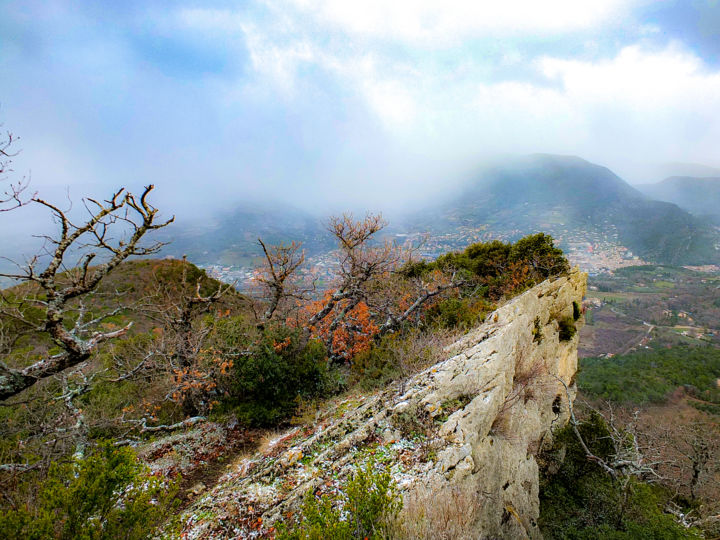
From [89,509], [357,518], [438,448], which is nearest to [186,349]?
[89,509]

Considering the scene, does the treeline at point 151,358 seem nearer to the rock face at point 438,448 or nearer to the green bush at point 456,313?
the green bush at point 456,313

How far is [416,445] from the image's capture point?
539 centimetres

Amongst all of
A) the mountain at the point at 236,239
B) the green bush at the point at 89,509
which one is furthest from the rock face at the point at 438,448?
the mountain at the point at 236,239

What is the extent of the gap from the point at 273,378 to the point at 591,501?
14.1 m

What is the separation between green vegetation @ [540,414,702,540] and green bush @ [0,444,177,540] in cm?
1260

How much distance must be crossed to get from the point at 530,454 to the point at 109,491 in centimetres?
1013

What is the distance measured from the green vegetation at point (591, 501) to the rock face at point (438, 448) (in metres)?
3.83

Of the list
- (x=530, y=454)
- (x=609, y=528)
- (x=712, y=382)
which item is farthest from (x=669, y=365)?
(x=530, y=454)

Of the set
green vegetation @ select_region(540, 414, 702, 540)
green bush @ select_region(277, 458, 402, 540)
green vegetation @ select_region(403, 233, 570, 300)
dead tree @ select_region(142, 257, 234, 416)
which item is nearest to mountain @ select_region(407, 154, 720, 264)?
green vegetation @ select_region(403, 233, 570, 300)

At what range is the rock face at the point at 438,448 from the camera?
4965mm

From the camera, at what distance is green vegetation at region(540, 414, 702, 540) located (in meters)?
9.29

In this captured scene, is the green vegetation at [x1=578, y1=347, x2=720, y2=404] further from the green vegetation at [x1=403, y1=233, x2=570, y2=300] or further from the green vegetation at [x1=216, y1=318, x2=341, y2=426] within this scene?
the green vegetation at [x1=216, y1=318, x2=341, y2=426]

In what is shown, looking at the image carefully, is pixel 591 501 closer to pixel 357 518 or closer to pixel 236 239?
pixel 357 518

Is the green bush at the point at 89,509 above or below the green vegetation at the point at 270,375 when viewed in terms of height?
above
